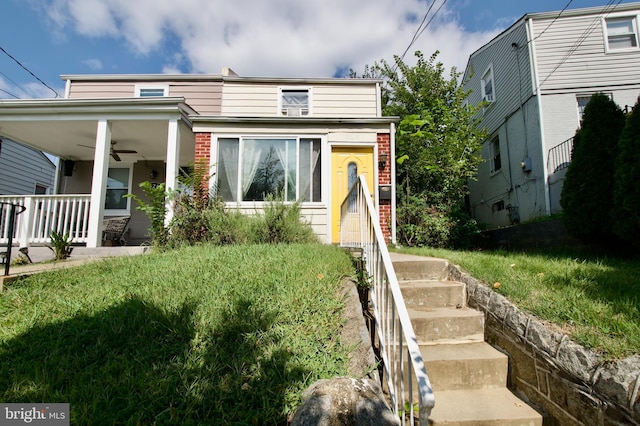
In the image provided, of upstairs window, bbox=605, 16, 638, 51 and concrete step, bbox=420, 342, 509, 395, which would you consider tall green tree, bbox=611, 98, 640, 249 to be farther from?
upstairs window, bbox=605, 16, 638, 51

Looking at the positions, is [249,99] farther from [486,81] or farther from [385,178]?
[486,81]

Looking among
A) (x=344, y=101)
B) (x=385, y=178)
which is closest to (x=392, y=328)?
(x=385, y=178)

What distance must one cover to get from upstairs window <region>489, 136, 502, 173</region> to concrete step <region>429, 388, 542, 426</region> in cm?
1090

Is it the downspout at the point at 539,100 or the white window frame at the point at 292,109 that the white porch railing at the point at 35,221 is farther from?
the downspout at the point at 539,100

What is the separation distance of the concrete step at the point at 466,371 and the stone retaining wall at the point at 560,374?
92mm

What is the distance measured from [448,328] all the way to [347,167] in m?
4.77

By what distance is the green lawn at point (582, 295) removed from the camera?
6.02ft

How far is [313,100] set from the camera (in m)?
8.45

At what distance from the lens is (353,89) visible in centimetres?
842

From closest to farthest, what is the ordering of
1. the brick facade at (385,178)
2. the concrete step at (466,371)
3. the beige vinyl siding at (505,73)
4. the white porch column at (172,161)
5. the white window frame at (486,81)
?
1. the concrete step at (466,371)
2. the white porch column at (172,161)
3. the brick facade at (385,178)
4. the beige vinyl siding at (505,73)
5. the white window frame at (486,81)

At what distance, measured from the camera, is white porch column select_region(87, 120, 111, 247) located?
242 inches

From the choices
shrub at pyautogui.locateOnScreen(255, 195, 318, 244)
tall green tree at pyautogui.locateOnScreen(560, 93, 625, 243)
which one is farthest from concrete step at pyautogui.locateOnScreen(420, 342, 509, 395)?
shrub at pyautogui.locateOnScreen(255, 195, 318, 244)

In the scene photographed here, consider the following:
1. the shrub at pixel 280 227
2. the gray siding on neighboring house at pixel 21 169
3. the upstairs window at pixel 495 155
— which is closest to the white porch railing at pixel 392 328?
the shrub at pixel 280 227

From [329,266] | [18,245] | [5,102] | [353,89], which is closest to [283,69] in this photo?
[353,89]
